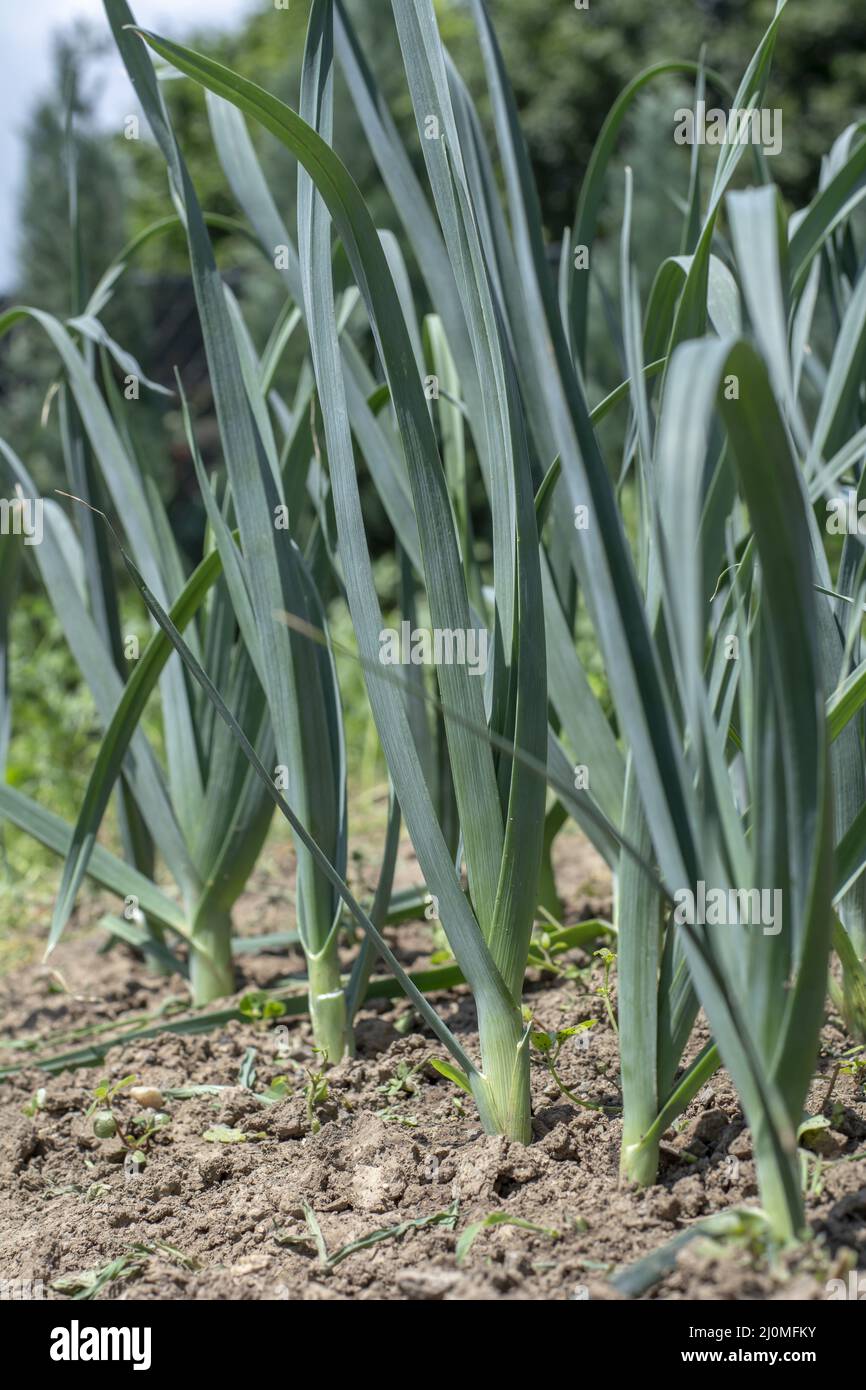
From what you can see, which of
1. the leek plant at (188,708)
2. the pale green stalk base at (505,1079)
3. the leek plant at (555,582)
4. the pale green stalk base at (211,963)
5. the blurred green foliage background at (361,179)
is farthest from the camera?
the blurred green foliage background at (361,179)

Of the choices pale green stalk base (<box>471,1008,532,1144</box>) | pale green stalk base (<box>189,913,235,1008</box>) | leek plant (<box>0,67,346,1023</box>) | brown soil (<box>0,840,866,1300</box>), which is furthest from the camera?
pale green stalk base (<box>189,913,235,1008</box>)

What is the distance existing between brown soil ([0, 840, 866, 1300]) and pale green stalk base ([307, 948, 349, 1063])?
36 mm

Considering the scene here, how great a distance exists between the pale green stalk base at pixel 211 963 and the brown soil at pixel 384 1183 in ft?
0.40

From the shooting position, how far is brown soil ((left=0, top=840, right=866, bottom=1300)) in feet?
2.68

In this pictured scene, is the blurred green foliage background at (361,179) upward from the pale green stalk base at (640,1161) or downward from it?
upward

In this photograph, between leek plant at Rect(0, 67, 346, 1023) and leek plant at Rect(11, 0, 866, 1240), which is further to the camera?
leek plant at Rect(0, 67, 346, 1023)

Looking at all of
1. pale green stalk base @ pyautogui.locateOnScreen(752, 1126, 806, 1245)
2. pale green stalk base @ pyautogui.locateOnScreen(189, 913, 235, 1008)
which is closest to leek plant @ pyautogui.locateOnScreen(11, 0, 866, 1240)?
pale green stalk base @ pyautogui.locateOnScreen(752, 1126, 806, 1245)

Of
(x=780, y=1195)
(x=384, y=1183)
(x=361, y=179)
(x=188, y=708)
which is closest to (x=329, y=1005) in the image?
(x=384, y=1183)

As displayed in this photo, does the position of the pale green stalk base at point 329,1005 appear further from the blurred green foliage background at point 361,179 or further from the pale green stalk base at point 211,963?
the blurred green foliage background at point 361,179

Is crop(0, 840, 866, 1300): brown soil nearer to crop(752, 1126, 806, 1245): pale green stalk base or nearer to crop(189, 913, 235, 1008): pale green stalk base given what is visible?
crop(752, 1126, 806, 1245): pale green stalk base

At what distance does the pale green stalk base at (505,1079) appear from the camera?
978 millimetres

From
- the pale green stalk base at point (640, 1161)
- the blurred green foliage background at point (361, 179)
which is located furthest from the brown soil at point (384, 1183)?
the blurred green foliage background at point (361, 179)

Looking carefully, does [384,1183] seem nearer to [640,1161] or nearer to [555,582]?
[640,1161]

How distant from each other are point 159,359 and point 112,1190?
661cm
